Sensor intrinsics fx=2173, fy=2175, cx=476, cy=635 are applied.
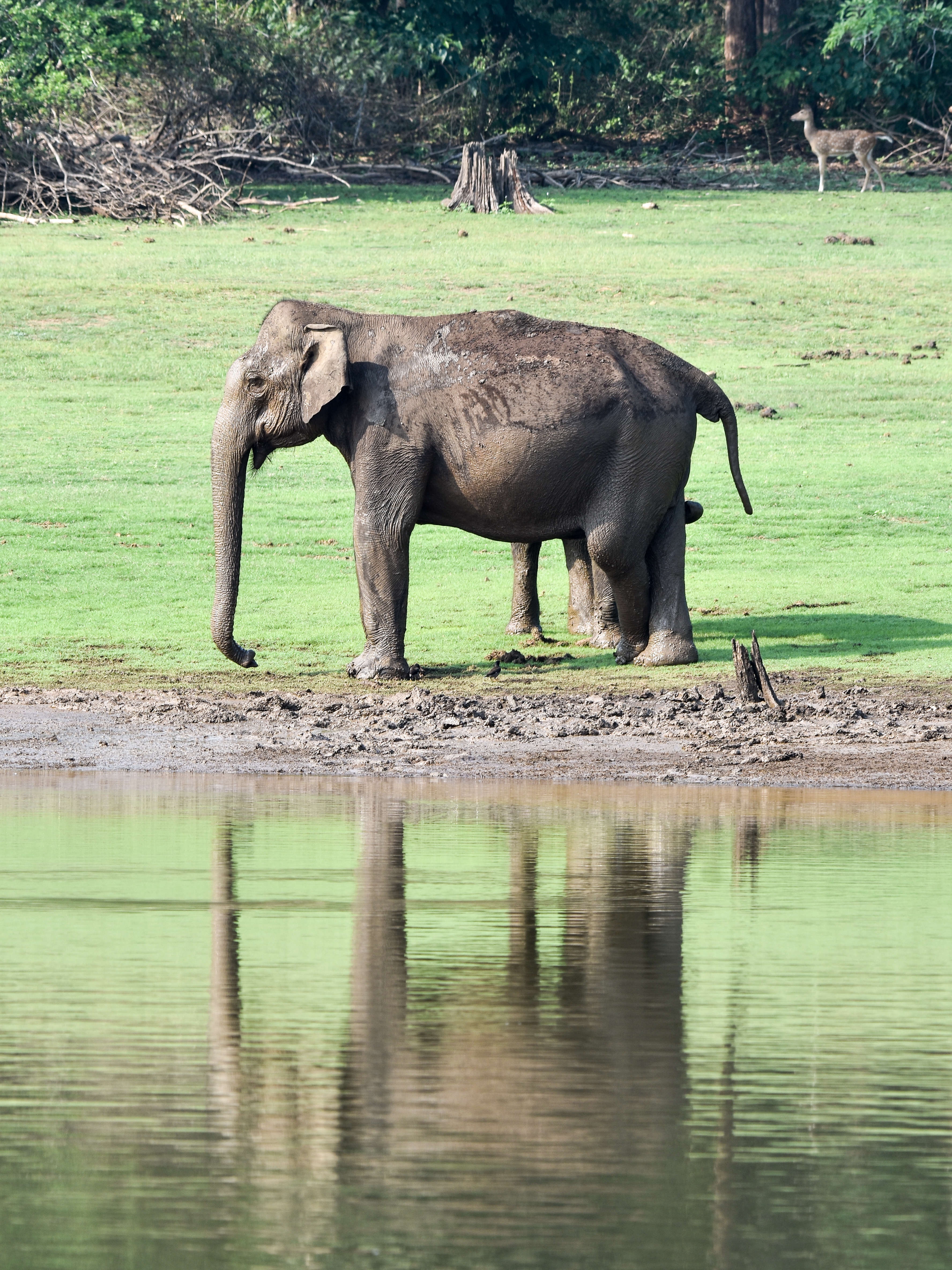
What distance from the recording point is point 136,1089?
5488mm

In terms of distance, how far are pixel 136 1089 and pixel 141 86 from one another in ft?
115

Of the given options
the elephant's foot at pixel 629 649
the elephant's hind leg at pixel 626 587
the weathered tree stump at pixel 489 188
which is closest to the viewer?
the elephant's hind leg at pixel 626 587

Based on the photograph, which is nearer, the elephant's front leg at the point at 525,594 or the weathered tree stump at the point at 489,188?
the elephant's front leg at the point at 525,594

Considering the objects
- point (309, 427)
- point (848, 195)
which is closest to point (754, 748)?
point (309, 427)

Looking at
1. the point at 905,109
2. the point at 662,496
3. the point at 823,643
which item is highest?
the point at 905,109

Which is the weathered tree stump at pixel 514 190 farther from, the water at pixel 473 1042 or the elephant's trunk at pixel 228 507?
the water at pixel 473 1042

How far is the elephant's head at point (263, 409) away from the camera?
13.3 meters

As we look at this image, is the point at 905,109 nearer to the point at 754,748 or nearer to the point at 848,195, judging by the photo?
the point at 848,195

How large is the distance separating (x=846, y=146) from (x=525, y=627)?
28509 mm

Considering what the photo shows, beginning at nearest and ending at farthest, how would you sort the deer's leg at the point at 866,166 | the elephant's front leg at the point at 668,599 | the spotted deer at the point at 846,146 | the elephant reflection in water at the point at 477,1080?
1. the elephant reflection in water at the point at 477,1080
2. the elephant's front leg at the point at 668,599
3. the spotted deer at the point at 846,146
4. the deer's leg at the point at 866,166

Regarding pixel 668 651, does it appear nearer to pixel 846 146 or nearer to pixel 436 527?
pixel 436 527

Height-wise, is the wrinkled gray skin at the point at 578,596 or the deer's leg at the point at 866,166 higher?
the deer's leg at the point at 866,166

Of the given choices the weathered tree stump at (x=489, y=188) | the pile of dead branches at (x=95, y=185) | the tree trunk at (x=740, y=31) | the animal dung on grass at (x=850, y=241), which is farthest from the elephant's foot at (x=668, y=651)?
the tree trunk at (x=740, y=31)

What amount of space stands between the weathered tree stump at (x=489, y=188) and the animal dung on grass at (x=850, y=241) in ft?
16.9
